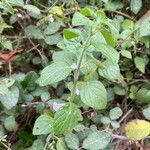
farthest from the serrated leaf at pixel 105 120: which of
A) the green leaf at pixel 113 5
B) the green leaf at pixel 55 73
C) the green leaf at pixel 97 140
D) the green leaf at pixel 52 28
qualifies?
the green leaf at pixel 113 5

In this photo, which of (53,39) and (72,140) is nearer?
(72,140)

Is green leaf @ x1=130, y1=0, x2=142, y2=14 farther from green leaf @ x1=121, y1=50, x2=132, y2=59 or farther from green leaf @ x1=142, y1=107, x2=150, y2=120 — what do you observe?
green leaf @ x1=142, y1=107, x2=150, y2=120

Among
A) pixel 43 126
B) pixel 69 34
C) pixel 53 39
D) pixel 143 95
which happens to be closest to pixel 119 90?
pixel 143 95

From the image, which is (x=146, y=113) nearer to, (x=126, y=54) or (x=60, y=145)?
(x=126, y=54)

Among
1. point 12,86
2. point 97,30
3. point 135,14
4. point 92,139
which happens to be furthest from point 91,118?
point 135,14

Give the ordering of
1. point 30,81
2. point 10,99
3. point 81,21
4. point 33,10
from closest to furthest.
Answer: point 81,21, point 10,99, point 30,81, point 33,10

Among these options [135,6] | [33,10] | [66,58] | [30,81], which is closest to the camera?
[66,58]

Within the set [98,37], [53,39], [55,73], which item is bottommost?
[53,39]

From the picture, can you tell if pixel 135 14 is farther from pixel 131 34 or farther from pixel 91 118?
pixel 91 118
